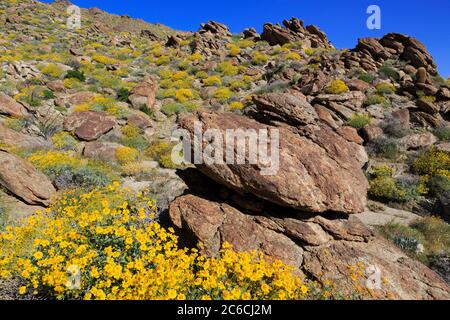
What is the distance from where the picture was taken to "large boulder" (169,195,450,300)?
506 cm

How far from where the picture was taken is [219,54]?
28.5 m

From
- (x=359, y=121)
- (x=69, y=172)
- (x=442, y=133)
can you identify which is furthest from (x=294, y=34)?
(x=69, y=172)

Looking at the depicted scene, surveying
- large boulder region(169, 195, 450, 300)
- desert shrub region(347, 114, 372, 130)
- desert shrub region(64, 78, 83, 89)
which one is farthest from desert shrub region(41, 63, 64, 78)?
desert shrub region(347, 114, 372, 130)

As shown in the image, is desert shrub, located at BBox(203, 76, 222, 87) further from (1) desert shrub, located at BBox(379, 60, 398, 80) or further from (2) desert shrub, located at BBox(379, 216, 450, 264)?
(2) desert shrub, located at BBox(379, 216, 450, 264)

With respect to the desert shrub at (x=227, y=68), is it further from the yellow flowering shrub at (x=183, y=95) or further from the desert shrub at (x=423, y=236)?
the desert shrub at (x=423, y=236)

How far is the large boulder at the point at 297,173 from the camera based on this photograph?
5785 mm

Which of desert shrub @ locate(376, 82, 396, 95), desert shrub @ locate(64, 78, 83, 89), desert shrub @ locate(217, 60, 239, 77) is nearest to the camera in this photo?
desert shrub @ locate(376, 82, 396, 95)

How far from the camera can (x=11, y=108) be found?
13.6 meters

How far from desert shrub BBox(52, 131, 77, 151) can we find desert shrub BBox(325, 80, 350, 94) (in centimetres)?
1363

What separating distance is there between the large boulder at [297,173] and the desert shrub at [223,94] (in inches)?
509
